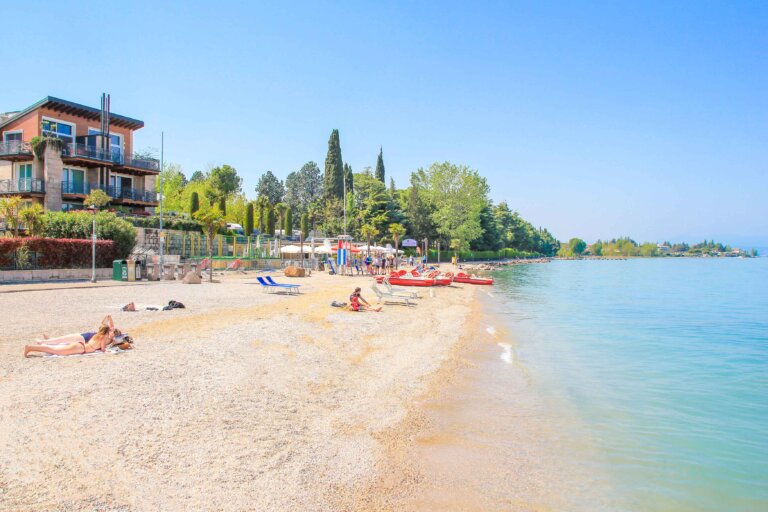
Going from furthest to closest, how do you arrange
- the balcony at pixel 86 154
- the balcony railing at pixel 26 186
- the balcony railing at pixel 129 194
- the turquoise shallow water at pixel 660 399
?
the balcony railing at pixel 129 194
the balcony at pixel 86 154
the balcony railing at pixel 26 186
the turquoise shallow water at pixel 660 399

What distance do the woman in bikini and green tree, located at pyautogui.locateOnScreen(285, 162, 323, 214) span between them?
107560mm

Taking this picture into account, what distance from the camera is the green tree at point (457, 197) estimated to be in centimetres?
8294

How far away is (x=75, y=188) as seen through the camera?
4056cm

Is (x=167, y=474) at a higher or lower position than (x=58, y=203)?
lower

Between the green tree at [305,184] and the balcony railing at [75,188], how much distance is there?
75168 millimetres

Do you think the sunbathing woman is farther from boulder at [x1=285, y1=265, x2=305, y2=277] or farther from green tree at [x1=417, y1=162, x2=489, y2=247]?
green tree at [x1=417, y1=162, x2=489, y2=247]

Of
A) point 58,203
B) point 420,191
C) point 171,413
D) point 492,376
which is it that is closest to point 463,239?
point 420,191

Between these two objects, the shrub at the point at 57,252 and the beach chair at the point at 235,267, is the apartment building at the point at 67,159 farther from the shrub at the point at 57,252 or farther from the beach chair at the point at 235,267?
Result: the shrub at the point at 57,252

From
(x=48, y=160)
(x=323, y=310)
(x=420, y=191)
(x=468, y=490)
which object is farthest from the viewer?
(x=420, y=191)

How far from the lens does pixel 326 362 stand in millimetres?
11094

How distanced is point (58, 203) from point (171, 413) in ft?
128

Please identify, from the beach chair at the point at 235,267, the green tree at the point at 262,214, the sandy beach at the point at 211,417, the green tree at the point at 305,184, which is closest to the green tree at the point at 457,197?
the green tree at the point at 262,214

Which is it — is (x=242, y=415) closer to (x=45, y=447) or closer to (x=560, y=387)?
(x=45, y=447)

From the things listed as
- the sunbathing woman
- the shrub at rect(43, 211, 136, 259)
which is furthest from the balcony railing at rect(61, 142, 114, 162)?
the sunbathing woman
